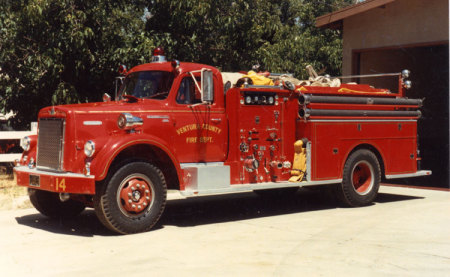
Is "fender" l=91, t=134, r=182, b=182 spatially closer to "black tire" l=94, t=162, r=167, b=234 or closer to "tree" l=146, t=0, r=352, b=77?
"black tire" l=94, t=162, r=167, b=234

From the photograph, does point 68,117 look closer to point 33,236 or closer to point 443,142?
point 33,236

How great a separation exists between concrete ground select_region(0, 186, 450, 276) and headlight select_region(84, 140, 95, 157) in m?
1.13

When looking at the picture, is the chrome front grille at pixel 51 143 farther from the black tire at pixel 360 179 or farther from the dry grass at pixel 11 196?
the black tire at pixel 360 179

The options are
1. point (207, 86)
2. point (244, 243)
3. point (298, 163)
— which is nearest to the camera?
point (244, 243)

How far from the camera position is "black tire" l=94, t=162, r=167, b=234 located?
787 centimetres

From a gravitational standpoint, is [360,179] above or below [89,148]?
below

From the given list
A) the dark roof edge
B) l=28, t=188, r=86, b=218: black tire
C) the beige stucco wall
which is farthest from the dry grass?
the beige stucco wall

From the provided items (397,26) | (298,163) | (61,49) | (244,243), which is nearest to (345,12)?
(397,26)

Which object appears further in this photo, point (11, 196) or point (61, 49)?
point (61, 49)

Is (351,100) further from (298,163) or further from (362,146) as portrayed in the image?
(298,163)

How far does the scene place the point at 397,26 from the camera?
47.5ft

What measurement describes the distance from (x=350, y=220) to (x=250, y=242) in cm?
243

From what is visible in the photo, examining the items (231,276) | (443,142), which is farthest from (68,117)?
(443,142)

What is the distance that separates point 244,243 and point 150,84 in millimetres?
3092
